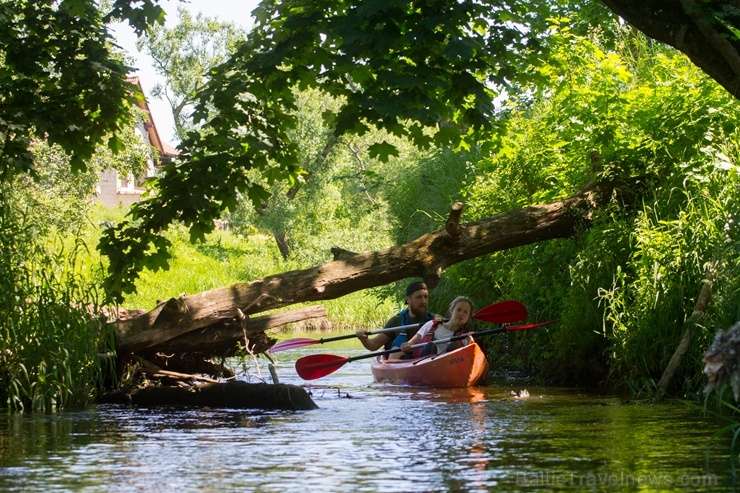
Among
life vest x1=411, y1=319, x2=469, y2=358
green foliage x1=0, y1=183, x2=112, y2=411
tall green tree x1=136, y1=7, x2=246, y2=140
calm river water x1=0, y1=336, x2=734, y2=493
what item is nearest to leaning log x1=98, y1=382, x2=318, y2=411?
calm river water x1=0, y1=336, x2=734, y2=493

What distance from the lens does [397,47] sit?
8898 millimetres

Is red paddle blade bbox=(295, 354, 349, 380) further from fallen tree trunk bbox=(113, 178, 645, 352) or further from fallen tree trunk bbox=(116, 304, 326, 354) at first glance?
fallen tree trunk bbox=(116, 304, 326, 354)

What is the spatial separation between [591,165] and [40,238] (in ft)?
20.0

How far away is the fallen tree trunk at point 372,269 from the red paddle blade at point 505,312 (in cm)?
63

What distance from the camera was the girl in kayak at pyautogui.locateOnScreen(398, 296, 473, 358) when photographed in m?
12.1

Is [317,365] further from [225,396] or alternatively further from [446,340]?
[225,396]

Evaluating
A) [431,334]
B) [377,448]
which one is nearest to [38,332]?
[377,448]

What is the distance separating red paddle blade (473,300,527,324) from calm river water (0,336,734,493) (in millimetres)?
1667

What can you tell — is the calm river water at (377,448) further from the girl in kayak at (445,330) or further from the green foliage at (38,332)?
the girl in kayak at (445,330)

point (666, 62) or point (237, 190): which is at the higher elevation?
point (666, 62)

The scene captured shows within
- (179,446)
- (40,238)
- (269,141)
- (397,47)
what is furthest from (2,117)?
(179,446)

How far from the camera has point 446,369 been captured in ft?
39.1

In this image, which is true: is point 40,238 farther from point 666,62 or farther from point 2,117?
point 666,62

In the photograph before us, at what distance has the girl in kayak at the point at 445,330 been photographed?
1215 centimetres
